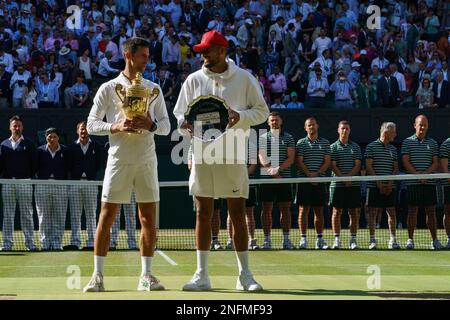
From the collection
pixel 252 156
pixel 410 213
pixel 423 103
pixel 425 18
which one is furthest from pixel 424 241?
pixel 425 18

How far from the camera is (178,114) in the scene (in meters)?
10.4

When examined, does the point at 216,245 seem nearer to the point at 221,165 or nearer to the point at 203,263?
the point at 203,263

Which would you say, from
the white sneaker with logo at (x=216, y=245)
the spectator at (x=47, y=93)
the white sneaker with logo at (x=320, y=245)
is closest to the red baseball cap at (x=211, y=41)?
the white sneaker with logo at (x=216, y=245)

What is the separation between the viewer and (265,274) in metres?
12.8

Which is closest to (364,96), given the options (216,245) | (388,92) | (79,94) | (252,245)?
(388,92)

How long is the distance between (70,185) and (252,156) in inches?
129

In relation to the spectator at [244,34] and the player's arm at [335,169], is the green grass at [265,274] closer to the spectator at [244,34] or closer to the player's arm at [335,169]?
the player's arm at [335,169]

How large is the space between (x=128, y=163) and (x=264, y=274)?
10.7 feet

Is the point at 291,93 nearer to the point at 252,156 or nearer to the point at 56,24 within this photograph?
the point at 56,24

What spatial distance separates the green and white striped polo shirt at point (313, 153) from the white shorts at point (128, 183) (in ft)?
29.3

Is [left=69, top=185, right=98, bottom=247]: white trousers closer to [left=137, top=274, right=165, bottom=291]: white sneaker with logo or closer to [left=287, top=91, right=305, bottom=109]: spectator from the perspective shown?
[left=137, top=274, right=165, bottom=291]: white sneaker with logo

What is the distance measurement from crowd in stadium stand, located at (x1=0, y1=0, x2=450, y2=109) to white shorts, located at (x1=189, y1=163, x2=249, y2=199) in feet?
54.4

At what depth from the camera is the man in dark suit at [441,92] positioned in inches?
1094

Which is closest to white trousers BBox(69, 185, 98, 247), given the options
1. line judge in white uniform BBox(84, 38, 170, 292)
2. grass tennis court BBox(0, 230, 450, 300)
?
grass tennis court BBox(0, 230, 450, 300)
